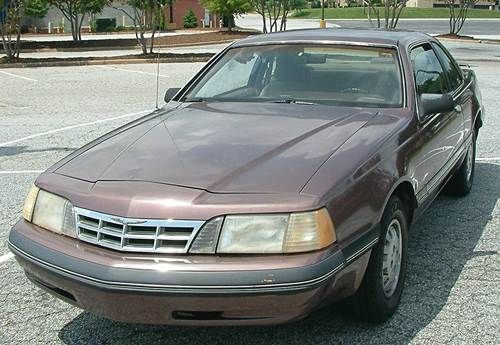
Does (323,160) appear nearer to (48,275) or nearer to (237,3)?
(48,275)

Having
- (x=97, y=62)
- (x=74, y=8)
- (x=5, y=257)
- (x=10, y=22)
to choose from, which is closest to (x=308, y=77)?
(x=5, y=257)

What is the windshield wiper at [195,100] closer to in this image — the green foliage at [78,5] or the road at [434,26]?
the green foliage at [78,5]

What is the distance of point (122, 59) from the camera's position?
70.2 ft

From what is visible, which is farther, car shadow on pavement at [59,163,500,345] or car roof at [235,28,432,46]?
car roof at [235,28,432,46]

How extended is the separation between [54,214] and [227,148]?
2.93 ft

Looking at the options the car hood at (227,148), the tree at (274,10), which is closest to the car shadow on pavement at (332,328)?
the car hood at (227,148)

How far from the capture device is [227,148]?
10.7ft

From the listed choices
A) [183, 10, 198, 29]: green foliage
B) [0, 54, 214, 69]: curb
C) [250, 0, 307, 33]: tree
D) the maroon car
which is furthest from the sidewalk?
the maroon car

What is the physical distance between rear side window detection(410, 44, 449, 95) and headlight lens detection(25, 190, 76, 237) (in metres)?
2.40

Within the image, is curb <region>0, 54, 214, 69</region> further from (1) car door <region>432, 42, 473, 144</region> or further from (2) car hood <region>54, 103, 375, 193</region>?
(2) car hood <region>54, 103, 375, 193</region>

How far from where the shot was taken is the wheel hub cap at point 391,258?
3.38 meters

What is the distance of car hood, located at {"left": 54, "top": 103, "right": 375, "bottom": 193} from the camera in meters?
2.92

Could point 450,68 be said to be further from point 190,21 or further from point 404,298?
point 190,21

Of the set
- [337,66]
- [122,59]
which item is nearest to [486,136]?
[337,66]
